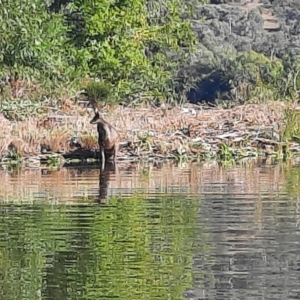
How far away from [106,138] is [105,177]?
6285 mm

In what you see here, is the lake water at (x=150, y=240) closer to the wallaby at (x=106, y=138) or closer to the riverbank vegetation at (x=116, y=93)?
the wallaby at (x=106, y=138)

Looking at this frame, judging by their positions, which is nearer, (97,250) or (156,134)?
(97,250)

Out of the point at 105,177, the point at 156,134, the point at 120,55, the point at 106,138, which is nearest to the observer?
the point at 105,177

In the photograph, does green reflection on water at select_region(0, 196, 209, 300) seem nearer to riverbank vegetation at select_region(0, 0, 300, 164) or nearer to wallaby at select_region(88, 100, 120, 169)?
wallaby at select_region(88, 100, 120, 169)

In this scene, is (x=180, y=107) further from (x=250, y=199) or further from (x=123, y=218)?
(x=123, y=218)

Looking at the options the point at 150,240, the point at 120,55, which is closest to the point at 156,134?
the point at 120,55

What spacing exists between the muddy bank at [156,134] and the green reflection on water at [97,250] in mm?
14732

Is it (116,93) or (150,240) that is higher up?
(116,93)

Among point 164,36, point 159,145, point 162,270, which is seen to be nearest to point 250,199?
point 162,270

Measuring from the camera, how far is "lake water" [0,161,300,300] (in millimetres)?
Result: 9703

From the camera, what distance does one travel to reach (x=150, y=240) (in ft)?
41.1

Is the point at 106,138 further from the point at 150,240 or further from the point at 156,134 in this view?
the point at 150,240

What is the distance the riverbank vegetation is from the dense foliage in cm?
5

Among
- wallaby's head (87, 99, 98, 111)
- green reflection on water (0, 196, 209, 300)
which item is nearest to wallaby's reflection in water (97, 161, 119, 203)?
green reflection on water (0, 196, 209, 300)
